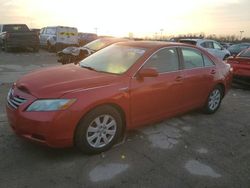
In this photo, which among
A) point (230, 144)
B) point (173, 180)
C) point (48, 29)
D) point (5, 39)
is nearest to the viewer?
point (173, 180)

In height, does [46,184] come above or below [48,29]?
Answer: below

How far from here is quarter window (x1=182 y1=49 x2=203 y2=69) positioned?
5.74m

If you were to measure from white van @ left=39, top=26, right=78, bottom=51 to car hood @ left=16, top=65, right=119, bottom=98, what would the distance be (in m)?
18.4

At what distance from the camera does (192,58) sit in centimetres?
596

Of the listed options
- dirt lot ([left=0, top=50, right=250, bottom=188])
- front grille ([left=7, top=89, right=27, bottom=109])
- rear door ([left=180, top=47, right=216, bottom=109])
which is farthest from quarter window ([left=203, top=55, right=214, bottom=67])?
front grille ([left=7, top=89, right=27, bottom=109])

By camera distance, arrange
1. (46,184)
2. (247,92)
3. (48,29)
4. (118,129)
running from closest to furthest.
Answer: (46,184) < (118,129) < (247,92) < (48,29)

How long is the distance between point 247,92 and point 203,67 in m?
3.85

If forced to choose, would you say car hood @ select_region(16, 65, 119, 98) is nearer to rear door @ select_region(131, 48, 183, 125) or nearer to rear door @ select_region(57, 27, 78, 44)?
rear door @ select_region(131, 48, 183, 125)

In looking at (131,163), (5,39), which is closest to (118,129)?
(131,163)

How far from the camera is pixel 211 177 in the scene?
3930mm

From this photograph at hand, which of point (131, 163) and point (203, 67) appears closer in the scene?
point (131, 163)

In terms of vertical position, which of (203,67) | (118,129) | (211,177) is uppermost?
(203,67)

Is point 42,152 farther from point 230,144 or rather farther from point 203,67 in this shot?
point 203,67

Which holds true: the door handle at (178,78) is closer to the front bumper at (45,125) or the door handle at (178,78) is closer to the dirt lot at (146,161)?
the dirt lot at (146,161)
